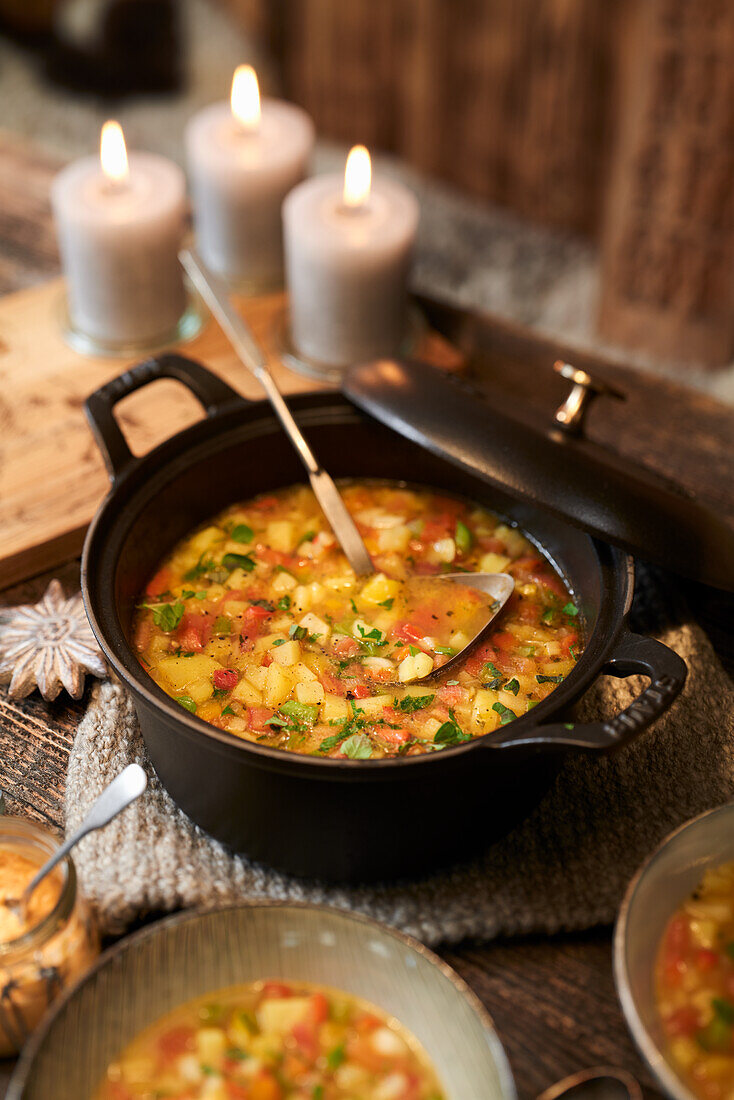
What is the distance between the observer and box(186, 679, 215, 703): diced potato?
1.66 meters

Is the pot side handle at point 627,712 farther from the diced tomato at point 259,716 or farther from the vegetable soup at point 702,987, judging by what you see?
the diced tomato at point 259,716

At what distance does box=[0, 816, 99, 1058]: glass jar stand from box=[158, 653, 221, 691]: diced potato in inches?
13.4

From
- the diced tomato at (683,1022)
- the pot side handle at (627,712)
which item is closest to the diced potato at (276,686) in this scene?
the pot side handle at (627,712)

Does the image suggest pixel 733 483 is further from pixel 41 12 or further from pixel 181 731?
pixel 41 12

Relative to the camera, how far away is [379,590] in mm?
1861

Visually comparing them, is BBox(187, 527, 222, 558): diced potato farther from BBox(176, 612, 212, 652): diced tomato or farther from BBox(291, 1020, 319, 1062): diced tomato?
BBox(291, 1020, 319, 1062): diced tomato

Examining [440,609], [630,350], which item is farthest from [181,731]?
[630,350]

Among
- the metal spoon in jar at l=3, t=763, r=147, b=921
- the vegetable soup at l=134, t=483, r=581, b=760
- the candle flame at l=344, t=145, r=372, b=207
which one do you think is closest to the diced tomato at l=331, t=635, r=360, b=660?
the vegetable soup at l=134, t=483, r=581, b=760

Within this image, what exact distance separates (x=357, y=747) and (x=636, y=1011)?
51cm

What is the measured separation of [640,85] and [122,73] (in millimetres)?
3168

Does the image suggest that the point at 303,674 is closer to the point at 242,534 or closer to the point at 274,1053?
the point at 242,534

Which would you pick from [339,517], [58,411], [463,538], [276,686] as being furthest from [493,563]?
[58,411]

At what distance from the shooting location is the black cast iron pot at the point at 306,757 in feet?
4.39

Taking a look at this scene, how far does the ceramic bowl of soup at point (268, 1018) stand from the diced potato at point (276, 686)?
416 millimetres
